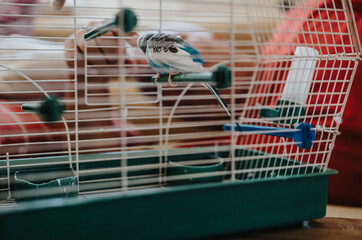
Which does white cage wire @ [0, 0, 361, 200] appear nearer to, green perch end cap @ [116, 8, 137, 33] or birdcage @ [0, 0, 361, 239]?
birdcage @ [0, 0, 361, 239]

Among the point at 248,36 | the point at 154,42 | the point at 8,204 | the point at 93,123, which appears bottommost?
the point at 8,204

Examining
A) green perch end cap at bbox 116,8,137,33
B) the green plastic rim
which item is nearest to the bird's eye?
green perch end cap at bbox 116,8,137,33

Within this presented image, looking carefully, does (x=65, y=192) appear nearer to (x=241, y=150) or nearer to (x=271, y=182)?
(x=271, y=182)

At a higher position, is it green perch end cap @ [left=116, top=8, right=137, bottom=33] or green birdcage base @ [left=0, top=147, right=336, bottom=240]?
green perch end cap @ [left=116, top=8, right=137, bottom=33]

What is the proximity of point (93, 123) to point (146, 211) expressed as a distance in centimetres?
68

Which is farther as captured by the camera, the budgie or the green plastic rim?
the green plastic rim

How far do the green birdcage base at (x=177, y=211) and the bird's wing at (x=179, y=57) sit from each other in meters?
0.28

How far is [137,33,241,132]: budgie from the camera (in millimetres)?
824

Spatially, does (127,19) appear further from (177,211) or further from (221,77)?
(177,211)

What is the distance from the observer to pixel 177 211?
2.29 ft

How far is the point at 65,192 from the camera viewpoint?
848 millimetres

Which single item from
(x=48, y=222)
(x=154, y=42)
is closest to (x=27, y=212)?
(x=48, y=222)

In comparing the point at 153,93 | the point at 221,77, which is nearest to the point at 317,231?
the point at 221,77

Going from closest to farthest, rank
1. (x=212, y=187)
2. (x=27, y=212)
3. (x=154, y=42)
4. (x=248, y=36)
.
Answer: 1. (x=27, y=212)
2. (x=212, y=187)
3. (x=154, y=42)
4. (x=248, y=36)
